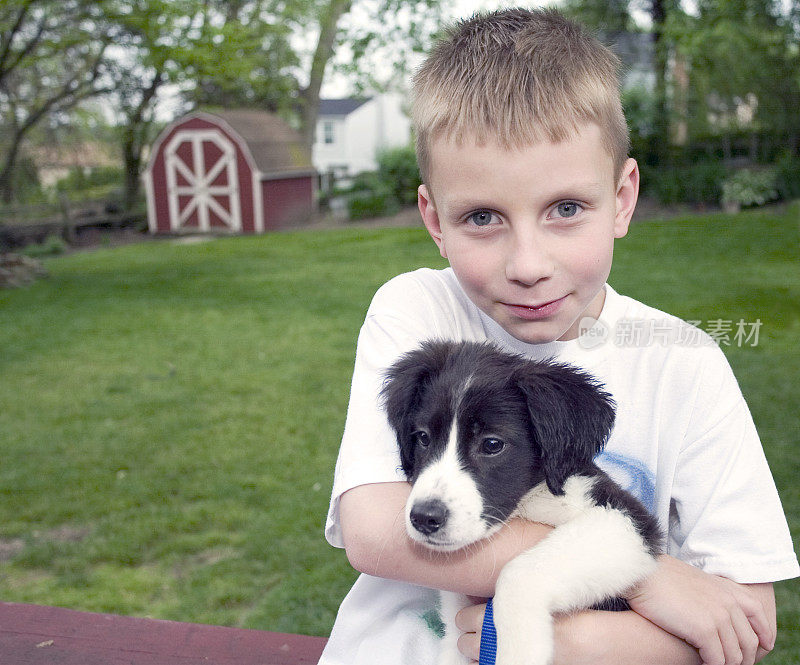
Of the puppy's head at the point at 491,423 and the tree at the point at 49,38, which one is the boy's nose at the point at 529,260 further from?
the tree at the point at 49,38

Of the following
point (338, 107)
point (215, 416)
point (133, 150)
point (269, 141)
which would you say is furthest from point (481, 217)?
point (338, 107)

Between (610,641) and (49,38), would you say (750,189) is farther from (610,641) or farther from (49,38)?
(610,641)

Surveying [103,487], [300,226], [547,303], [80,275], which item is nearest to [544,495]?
[547,303]

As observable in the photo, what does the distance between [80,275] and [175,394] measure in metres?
10.4

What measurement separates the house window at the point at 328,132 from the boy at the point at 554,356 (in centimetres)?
5505

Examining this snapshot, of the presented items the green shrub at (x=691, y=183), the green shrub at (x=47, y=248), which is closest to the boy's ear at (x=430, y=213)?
the green shrub at (x=691, y=183)

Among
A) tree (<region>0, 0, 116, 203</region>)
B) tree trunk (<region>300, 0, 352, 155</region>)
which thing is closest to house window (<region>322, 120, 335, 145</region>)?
tree trunk (<region>300, 0, 352, 155</region>)

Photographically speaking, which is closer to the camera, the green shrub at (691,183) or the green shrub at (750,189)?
the green shrub at (750,189)

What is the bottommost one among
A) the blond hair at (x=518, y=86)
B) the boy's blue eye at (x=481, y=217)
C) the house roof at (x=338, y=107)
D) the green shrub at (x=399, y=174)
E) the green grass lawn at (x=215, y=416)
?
the green grass lawn at (x=215, y=416)

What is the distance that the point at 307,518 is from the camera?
5828 millimetres

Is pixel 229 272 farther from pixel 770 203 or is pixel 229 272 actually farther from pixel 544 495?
pixel 544 495

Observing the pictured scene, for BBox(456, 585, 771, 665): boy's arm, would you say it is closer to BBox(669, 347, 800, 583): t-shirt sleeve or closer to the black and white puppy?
the black and white puppy

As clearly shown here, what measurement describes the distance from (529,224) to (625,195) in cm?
47

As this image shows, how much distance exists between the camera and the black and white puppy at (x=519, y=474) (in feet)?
5.56
